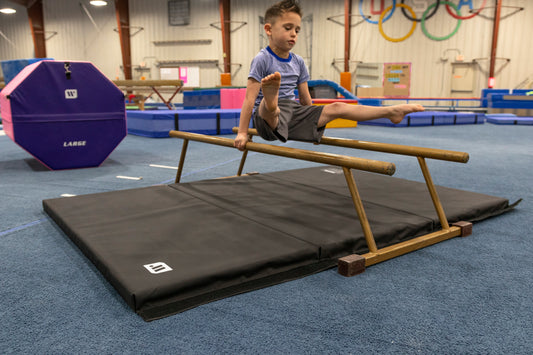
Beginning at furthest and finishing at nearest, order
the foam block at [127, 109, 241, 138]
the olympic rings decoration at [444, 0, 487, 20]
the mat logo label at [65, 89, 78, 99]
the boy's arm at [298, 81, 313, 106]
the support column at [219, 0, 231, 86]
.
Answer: the support column at [219, 0, 231, 86], the olympic rings decoration at [444, 0, 487, 20], the foam block at [127, 109, 241, 138], the mat logo label at [65, 89, 78, 99], the boy's arm at [298, 81, 313, 106]

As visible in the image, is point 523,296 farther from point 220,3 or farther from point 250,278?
point 220,3

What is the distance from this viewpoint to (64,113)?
344 centimetres

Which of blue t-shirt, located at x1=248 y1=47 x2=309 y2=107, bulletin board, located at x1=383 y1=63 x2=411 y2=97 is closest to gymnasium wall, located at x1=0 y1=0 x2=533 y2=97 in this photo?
bulletin board, located at x1=383 y1=63 x2=411 y2=97

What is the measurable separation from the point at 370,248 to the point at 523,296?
1.70 ft

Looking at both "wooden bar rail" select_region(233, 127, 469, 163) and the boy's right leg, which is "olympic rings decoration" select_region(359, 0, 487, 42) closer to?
"wooden bar rail" select_region(233, 127, 469, 163)

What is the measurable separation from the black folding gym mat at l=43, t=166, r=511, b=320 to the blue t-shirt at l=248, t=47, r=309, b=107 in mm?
618

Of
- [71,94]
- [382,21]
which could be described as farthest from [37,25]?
[71,94]

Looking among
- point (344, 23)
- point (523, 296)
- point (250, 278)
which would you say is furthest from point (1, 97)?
point (344, 23)

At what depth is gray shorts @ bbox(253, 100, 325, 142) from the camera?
212cm

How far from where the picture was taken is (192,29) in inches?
582

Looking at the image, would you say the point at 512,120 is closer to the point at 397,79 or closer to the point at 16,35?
the point at 397,79

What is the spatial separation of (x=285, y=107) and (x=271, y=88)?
0.43 meters

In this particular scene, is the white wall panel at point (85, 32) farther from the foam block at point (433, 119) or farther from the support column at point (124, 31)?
the foam block at point (433, 119)

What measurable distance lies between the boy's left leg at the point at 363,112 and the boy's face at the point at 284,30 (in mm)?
375
